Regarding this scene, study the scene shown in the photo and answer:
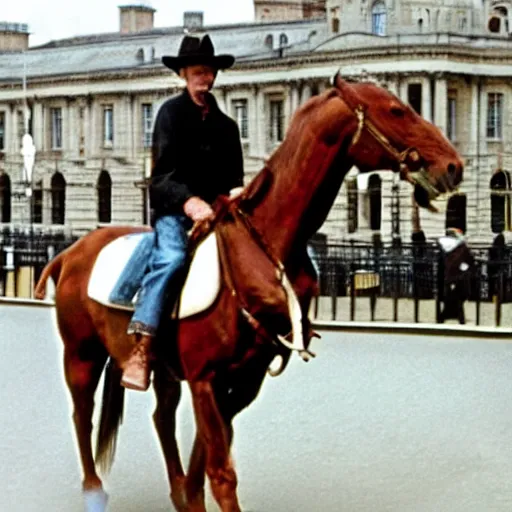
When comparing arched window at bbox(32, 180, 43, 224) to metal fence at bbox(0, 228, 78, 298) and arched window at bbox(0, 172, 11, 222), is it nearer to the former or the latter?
arched window at bbox(0, 172, 11, 222)

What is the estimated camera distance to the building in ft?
117

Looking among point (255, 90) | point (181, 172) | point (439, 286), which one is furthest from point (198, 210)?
point (255, 90)

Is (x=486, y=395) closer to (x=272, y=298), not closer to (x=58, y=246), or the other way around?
(x=272, y=298)

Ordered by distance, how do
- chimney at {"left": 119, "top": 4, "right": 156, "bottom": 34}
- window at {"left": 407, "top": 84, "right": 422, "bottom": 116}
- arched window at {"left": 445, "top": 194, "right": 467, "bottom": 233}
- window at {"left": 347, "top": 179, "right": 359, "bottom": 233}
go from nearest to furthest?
1. arched window at {"left": 445, "top": 194, "right": 467, "bottom": 233}
2. window at {"left": 347, "top": 179, "right": 359, "bottom": 233}
3. window at {"left": 407, "top": 84, "right": 422, "bottom": 116}
4. chimney at {"left": 119, "top": 4, "right": 156, "bottom": 34}

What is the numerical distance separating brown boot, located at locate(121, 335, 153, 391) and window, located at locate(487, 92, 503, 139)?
30.7 m

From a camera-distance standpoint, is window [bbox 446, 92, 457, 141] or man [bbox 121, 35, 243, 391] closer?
man [bbox 121, 35, 243, 391]

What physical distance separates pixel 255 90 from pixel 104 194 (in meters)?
4.14

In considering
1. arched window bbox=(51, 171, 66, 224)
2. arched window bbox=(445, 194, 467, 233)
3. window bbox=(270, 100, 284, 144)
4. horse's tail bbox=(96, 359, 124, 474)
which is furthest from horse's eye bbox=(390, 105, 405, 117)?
window bbox=(270, 100, 284, 144)

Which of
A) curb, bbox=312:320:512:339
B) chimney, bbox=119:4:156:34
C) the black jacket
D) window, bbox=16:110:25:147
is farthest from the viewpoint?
chimney, bbox=119:4:156:34

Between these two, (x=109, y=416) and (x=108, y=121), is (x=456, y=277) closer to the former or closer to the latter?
(x=109, y=416)

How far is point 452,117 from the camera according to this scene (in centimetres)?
3681

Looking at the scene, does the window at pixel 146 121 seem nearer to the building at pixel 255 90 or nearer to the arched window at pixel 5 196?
the building at pixel 255 90

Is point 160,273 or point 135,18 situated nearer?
point 160,273

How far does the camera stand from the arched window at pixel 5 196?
120 ft
